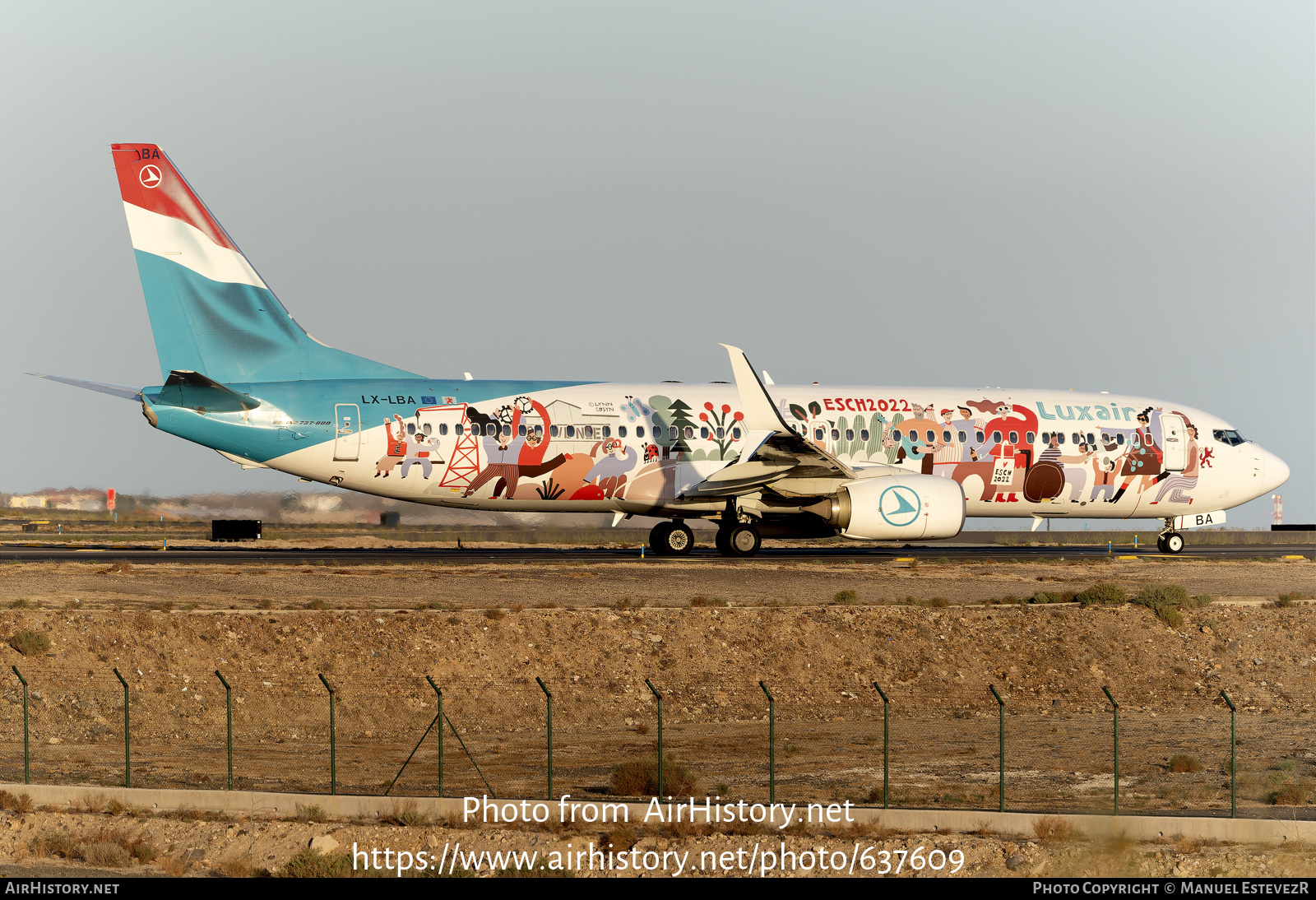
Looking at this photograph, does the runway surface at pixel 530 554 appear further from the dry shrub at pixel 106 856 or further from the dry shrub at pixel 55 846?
the dry shrub at pixel 106 856

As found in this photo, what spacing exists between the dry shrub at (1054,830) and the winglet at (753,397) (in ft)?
48.3

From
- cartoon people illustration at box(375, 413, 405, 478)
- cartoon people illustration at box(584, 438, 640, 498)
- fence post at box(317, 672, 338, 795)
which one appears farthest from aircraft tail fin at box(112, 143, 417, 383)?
fence post at box(317, 672, 338, 795)

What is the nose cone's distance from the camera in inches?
1430

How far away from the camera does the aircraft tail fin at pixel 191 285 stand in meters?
29.2

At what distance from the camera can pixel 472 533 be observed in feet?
174

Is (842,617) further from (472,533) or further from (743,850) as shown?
(472,533)

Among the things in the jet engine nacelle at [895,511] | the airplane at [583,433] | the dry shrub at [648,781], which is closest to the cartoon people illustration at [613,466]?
the airplane at [583,433]

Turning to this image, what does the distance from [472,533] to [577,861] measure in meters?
38.9

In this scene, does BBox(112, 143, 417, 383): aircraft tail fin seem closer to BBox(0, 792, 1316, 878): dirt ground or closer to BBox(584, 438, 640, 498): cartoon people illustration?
BBox(584, 438, 640, 498): cartoon people illustration

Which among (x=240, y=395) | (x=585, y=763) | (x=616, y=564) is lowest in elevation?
(x=585, y=763)

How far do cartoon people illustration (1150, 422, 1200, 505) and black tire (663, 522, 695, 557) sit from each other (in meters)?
12.5

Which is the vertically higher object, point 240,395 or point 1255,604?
point 240,395
